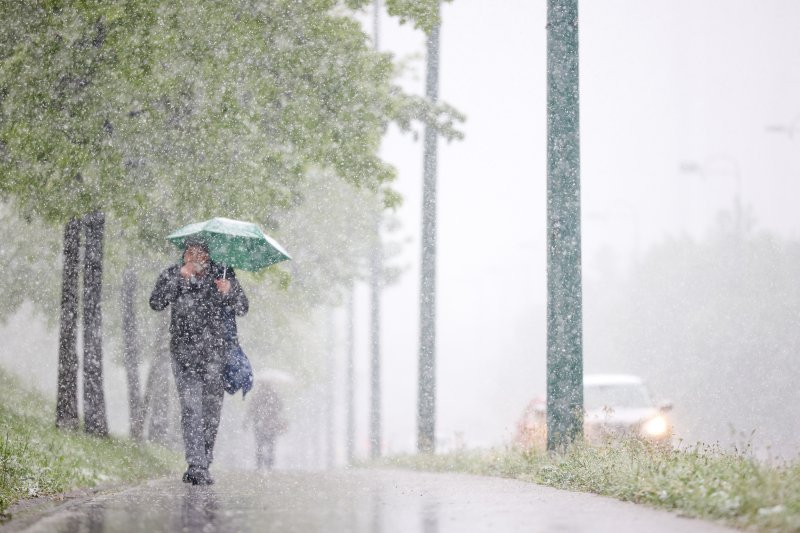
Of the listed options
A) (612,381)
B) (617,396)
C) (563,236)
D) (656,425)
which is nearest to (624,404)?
(617,396)

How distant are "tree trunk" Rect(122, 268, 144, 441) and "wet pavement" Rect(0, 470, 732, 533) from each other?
11190 millimetres

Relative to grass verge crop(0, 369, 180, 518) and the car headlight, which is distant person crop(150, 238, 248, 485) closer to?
grass verge crop(0, 369, 180, 518)

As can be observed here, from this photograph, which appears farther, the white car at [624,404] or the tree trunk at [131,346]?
the tree trunk at [131,346]

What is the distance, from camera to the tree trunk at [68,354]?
1303 cm

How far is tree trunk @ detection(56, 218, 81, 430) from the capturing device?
13.0m

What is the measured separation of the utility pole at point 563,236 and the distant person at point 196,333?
3168 mm

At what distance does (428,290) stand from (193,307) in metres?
9.16

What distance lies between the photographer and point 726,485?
5.73 m

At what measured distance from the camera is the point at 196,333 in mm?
8766

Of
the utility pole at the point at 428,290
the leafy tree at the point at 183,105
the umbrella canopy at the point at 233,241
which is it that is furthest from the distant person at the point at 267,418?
the umbrella canopy at the point at 233,241

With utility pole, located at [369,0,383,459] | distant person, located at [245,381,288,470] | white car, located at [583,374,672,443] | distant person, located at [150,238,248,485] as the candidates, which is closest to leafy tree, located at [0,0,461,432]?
distant person, located at [150,238,248,485]

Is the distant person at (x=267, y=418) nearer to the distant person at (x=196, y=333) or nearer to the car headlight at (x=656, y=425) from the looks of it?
the car headlight at (x=656, y=425)

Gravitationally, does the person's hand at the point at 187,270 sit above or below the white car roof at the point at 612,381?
above

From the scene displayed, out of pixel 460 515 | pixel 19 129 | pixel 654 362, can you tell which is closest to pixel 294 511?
pixel 460 515
